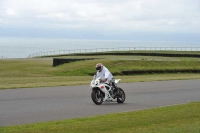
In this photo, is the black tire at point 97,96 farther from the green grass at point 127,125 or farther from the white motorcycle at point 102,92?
the green grass at point 127,125

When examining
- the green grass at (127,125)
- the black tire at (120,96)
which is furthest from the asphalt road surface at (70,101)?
the green grass at (127,125)

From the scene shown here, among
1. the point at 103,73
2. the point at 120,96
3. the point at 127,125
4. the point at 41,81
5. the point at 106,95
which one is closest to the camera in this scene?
the point at 127,125

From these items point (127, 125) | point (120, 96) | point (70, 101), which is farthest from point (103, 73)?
point (127, 125)

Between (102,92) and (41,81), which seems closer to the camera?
(102,92)

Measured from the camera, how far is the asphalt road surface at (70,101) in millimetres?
14336

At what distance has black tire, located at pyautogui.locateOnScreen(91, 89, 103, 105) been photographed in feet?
57.0

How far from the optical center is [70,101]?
60.4ft

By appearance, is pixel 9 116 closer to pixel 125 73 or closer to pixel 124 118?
pixel 124 118

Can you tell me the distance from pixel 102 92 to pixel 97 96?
248 mm

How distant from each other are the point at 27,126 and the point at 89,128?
1631 mm

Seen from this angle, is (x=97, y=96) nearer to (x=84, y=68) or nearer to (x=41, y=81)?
(x=41, y=81)

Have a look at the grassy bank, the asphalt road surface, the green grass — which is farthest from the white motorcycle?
the grassy bank

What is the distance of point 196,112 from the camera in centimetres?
1423

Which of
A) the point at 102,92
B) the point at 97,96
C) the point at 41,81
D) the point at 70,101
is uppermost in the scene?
the point at 102,92
